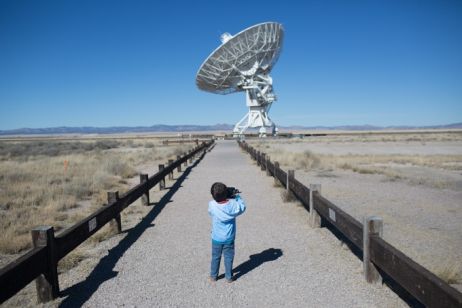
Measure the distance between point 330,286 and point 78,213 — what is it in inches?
265

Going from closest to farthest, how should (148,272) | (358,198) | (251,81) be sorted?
(148,272)
(358,198)
(251,81)

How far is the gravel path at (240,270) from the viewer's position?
14.5 ft

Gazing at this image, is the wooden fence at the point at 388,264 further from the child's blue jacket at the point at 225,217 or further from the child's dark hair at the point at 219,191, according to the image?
the child's dark hair at the point at 219,191

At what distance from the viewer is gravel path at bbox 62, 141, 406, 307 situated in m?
4.41

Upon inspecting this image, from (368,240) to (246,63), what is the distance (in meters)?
41.2

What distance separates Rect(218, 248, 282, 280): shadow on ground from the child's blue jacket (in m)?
0.54

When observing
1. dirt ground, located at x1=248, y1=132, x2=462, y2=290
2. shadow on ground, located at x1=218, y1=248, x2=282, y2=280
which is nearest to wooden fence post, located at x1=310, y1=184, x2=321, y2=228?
dirt ground, located at x1=248, y1=132, x2=462, y2=290

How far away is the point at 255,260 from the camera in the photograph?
575 cm

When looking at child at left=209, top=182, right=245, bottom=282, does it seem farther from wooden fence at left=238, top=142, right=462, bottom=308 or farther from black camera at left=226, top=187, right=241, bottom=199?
wooden fence at left=238, top=142, right=462, bottom=308

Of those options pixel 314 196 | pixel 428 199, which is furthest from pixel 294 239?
pixel 428 199

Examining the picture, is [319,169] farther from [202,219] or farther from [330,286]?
[330,286]

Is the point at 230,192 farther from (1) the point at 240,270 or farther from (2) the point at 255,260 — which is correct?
(2) the point at 255,260

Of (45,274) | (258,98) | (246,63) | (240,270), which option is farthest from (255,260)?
(258,98)

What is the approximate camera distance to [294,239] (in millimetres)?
6805
